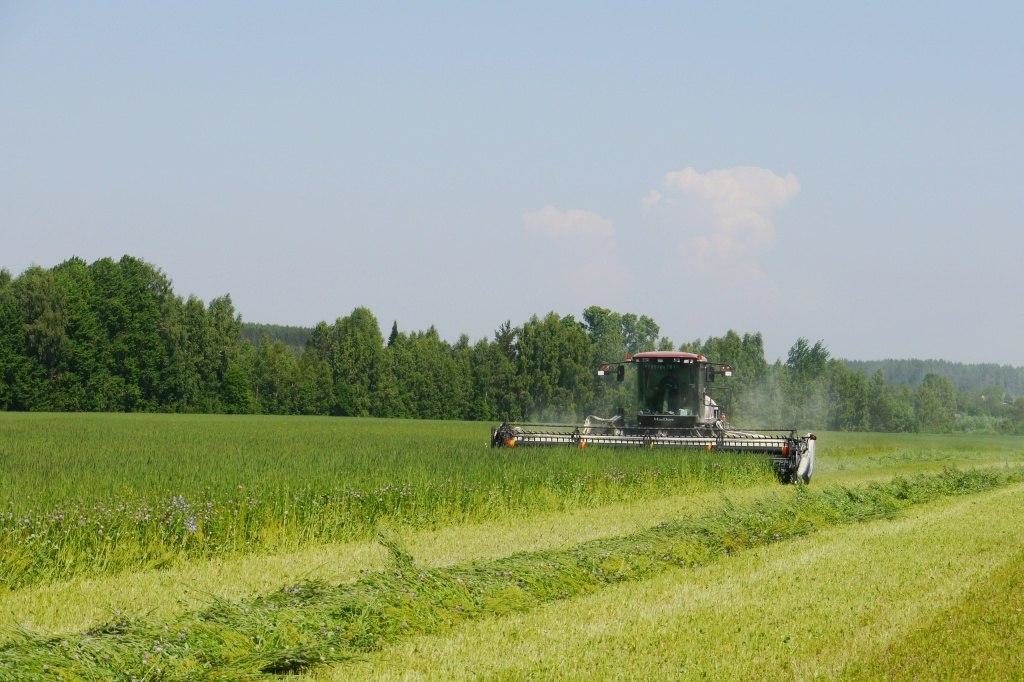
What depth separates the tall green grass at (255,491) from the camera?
11.0 meters

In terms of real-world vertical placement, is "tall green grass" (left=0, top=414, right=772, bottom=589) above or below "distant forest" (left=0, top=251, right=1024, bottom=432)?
below

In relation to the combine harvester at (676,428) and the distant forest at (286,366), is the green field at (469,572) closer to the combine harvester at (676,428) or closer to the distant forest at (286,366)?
the combine harvester at (676,428)

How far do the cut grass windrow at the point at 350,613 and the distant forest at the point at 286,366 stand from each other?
165 ft

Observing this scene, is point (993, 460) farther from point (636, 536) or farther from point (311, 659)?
point (311, 659)

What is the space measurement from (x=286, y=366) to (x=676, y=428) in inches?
2299

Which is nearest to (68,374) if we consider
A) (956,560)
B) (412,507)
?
(412,507)

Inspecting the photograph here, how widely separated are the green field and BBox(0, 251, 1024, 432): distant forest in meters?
45.5

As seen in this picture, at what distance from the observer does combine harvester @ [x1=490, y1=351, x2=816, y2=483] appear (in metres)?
23.4

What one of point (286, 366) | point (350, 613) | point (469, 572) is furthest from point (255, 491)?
point (286, 366)

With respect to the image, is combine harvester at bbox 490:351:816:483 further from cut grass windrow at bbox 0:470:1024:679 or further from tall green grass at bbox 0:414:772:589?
cut grass windrow at bbox 0:470:1024:679

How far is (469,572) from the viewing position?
367 inches

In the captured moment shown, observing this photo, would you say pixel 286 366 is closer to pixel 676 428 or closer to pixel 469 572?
pixel 676 428

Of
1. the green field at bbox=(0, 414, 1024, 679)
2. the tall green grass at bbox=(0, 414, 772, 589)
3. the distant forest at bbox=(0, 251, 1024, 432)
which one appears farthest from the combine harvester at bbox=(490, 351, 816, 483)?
the distant forest at bbox=(0, 251, 1024, 432)

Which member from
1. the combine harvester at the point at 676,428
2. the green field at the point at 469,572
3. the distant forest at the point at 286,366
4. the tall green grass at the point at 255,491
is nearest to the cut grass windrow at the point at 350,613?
the green field at the point at 469,572
